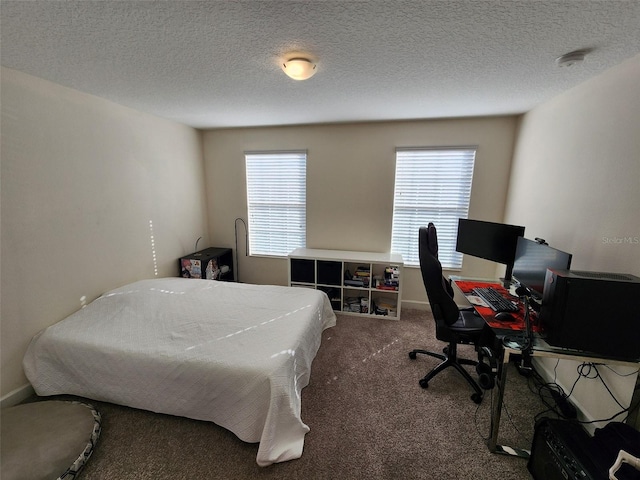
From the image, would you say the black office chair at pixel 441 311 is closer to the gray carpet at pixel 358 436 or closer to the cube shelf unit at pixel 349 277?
the gray carpet at pixel 358 436

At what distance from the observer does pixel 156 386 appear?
171 centimetres

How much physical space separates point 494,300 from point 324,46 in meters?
2.16

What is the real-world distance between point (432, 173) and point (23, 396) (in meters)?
4.33

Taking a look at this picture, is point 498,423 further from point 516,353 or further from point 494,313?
point 494,313

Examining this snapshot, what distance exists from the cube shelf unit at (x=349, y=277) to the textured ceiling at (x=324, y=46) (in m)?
1.78

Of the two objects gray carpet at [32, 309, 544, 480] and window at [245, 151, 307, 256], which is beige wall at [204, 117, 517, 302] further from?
gray carpet at [32, 309, 544, 480]

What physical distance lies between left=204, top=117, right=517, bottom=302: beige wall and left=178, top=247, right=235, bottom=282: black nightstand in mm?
265

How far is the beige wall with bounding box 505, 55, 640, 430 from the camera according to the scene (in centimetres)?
156

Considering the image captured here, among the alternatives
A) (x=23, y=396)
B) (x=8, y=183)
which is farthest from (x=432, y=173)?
(x=23, y=396)

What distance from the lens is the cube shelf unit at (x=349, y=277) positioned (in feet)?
10.7

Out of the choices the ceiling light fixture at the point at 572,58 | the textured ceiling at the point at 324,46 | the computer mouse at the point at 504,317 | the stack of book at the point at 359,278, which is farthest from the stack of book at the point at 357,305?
the ceiling light fixture at the point at 572,58

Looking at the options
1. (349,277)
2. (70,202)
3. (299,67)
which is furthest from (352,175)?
(70,202)

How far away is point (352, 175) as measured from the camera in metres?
3.47

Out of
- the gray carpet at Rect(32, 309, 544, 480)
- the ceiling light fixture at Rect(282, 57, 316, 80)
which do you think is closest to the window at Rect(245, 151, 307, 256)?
the ceiling light fixture at Rect(282, 57, 316, 80)
